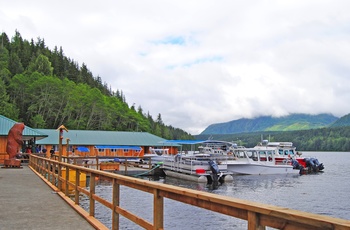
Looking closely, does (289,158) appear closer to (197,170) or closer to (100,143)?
(197,170)

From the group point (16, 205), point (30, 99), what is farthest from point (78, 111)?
point (16, 205)

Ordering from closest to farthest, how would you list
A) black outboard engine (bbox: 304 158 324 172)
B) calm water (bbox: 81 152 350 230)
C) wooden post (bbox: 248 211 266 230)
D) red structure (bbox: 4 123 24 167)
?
wooden post (bbox: 248 211 266 230) → calm water (bbox: 81 152 350 230) → red structure (bbox: 4 123 24 167) → black outboard engine (bbox: 304 158 324 172)

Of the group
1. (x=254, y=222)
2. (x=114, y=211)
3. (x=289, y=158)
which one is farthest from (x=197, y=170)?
(x=254, y=222)

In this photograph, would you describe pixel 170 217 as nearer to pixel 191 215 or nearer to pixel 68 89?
pixel 191 215

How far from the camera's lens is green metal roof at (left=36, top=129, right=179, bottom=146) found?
200 feet

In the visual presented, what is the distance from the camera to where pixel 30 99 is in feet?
318

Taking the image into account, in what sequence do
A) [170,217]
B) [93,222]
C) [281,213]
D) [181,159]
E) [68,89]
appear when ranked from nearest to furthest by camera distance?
[281,213], [93,222], [170,217], [181,159], [68,89]

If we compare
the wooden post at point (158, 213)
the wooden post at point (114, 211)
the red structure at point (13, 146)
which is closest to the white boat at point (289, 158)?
the red structure at point (13, 146)

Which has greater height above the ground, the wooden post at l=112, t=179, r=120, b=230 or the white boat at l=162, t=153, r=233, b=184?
the wooden post at l=112, t=179, r=120, b=230

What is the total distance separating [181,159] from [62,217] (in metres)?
32.2

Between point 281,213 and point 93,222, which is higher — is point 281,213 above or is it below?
above

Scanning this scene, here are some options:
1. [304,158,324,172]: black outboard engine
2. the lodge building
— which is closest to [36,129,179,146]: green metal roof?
the lodge building

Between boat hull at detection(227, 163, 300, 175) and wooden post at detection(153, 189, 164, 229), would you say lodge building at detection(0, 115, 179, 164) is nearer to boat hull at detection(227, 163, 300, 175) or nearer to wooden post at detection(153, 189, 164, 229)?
boat hull at detection(227, 163, 300, 175)

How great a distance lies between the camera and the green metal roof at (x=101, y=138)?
60.8 meters
